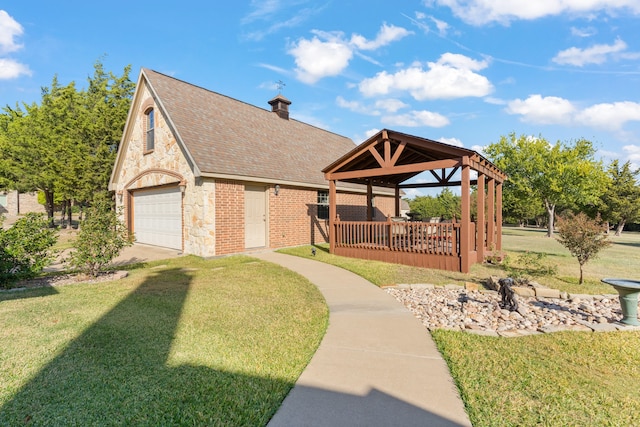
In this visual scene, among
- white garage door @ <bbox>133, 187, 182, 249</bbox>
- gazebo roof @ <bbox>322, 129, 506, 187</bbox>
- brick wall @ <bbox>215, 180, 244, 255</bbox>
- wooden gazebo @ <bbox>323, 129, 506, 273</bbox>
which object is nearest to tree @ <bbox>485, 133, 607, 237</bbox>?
wooden gazebo @ <bbox>323, 129, 506, 273</bbox>

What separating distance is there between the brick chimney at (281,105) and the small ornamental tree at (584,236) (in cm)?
1490

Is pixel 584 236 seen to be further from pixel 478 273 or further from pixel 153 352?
pixel 153 352

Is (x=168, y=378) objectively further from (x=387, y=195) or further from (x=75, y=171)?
(x=75, y=171)

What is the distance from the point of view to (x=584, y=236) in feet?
21.9

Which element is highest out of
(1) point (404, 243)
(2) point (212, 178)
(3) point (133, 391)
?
(2) point (212, 178)

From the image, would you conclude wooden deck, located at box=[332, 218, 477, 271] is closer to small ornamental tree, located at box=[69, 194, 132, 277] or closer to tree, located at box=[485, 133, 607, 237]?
small ornamental tree, located at box=[69, 194, 132, 277]

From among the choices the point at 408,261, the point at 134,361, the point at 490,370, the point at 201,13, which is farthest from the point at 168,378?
the point at 201,13

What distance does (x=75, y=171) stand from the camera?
1814 centimetres

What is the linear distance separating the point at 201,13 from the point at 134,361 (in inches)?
456

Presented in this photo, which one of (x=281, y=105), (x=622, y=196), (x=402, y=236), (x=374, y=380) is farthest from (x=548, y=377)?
(x=622, y=196)

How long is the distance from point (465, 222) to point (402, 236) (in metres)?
2.07

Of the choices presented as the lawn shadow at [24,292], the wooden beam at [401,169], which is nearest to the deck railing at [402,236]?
the wooden beam at [401,169]

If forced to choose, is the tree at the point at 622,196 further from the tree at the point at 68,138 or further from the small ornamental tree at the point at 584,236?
→ the tree at the point at 68,138

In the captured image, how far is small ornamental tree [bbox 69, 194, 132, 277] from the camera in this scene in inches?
269
